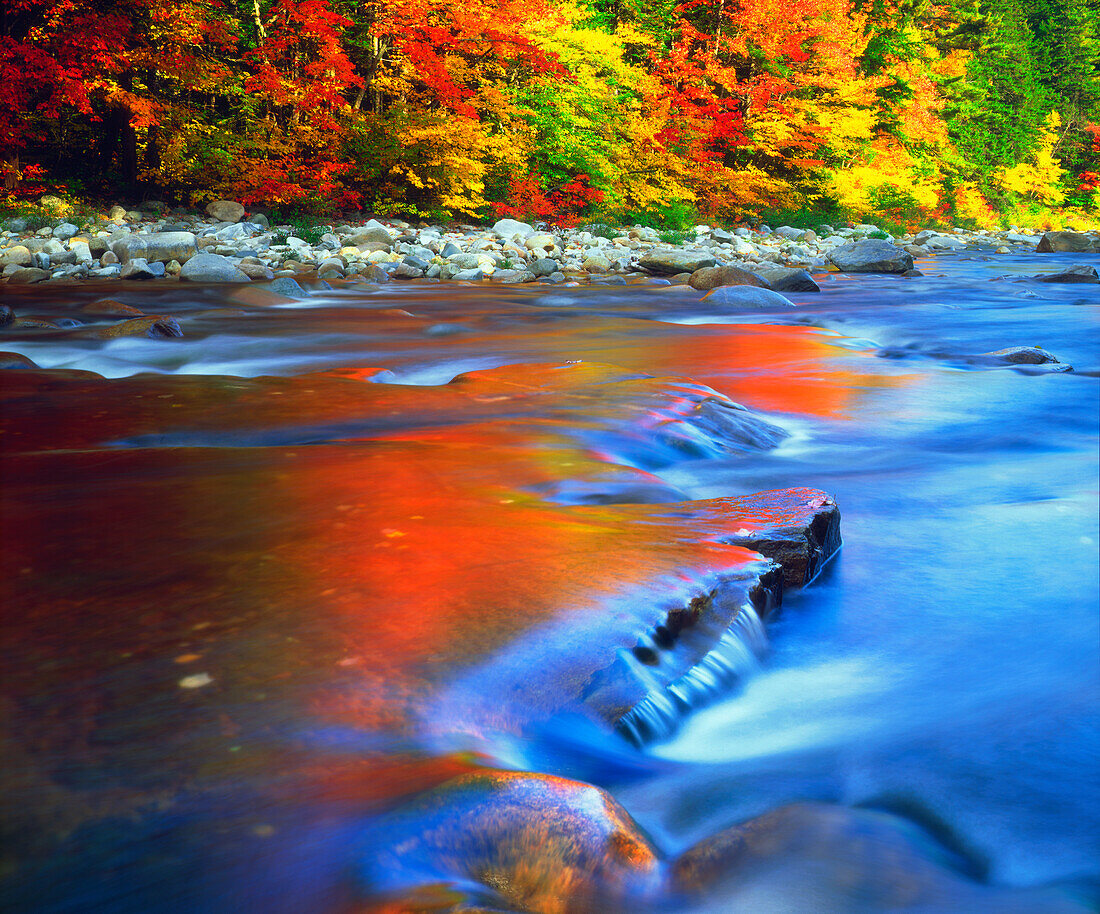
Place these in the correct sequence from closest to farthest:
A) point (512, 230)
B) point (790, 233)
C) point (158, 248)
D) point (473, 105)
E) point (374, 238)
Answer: point (158, 248) → point (374, 238) → point (512, 230) → point (473, 105) → point (790, 233)

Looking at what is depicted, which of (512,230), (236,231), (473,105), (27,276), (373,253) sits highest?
(473,105)

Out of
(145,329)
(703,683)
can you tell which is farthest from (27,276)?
(703,683)

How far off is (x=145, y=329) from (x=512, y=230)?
9379mm

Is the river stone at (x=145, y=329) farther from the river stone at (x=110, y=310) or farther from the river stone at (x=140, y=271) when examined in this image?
the river stone at (x=140, y=271)

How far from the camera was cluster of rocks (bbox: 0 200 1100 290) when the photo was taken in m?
10.1

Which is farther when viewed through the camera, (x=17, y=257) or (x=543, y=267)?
(x=543, y=267)

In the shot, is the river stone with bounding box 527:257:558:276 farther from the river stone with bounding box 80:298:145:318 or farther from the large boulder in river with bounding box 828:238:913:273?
the river stone with bounding box 80:298:145:318

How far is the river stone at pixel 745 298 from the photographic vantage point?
9160mm

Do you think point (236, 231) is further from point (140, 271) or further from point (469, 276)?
point (469, 276)

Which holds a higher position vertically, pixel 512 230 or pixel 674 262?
pixel 512 230

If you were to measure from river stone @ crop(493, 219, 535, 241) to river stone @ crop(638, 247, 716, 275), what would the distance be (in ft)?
9.15

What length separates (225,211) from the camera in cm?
1365

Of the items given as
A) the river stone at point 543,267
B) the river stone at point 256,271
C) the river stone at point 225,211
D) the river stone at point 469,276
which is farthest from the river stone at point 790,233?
the river stone at point 256,271

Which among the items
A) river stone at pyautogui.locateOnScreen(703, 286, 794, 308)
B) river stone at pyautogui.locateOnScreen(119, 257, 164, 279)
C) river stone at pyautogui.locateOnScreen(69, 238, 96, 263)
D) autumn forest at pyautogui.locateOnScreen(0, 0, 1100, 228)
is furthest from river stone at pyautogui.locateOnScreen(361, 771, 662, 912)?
autumn forest at pyautogui.locateOnScreen(0, 0, 1100, 228)
